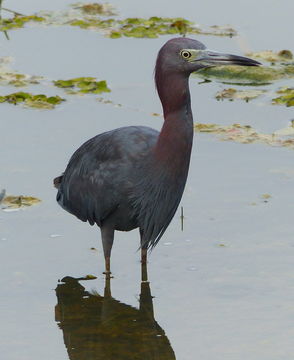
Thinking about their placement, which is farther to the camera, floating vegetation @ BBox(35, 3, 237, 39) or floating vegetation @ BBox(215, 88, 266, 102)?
floating vegetation @ BBox(35, 3, 237, 39)

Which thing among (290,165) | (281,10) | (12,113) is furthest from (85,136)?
(281,10)

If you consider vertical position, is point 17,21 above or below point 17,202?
above

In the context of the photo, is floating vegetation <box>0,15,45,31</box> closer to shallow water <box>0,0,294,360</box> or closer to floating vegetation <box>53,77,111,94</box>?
shallow water <box>0,0,294,360</box>

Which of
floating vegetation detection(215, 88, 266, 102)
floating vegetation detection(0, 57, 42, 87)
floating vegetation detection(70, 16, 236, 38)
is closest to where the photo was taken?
floating vegetation detection(215, 88, 266, 102)

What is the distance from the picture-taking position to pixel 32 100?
1055 centimetres

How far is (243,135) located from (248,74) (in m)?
1.79

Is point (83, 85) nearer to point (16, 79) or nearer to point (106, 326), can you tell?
point (16, 79)

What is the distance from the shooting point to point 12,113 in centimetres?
1032

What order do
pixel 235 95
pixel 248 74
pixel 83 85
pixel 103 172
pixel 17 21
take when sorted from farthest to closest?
pixel 17 21 < pixel 248 74 < pixel 83 85 < pixel 235 95 < pixel 103 172

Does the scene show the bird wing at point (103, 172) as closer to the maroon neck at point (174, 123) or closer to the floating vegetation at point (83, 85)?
the maroon neck at point (174, 123)

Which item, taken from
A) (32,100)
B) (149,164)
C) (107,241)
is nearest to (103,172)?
(149,164)

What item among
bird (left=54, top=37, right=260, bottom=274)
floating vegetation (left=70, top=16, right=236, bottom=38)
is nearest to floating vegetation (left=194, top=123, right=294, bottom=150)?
bird (left=54, top=37, right=260, bottom=274)

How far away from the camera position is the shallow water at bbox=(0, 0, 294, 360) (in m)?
6.36

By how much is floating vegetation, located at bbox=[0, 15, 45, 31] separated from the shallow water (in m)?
1.87
